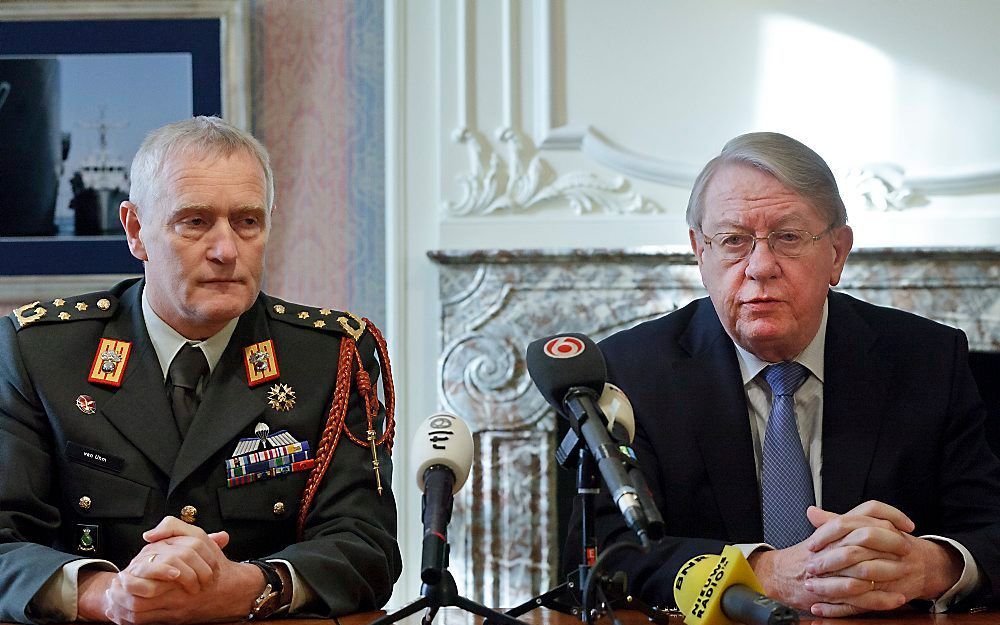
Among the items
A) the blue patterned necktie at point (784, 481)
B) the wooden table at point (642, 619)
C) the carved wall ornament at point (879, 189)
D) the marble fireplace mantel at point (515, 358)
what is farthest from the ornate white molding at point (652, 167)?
the wooden table at point (642, 619)

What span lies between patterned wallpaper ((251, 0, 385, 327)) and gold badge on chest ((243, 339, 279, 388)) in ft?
4.07

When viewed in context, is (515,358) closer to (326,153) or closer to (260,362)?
(326,153)

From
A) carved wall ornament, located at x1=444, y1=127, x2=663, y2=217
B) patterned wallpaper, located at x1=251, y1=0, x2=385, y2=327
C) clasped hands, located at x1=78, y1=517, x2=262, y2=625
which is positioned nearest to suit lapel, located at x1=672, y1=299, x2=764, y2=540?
clasped hands, located at x1=78, y1=517, x2=262, y2=625

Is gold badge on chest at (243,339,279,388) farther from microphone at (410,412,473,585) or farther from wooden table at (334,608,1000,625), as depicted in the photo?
microphone at (410,412,473,585)

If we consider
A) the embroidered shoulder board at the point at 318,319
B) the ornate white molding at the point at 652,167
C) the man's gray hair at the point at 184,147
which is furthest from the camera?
the ornate white molding at the point at 652,167

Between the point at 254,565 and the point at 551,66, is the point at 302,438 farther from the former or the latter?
the point at 551,66

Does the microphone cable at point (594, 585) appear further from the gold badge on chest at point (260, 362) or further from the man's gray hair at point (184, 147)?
the man's gray hair at point (184, 147)

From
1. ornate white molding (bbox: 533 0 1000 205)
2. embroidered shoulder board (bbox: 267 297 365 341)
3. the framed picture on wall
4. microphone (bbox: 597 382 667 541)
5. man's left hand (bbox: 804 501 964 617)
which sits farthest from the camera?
the framed picture on wall

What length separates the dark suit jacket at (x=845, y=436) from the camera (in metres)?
2.07

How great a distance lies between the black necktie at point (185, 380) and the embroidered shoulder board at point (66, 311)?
6.8 inches

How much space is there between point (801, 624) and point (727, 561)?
0.80 feet

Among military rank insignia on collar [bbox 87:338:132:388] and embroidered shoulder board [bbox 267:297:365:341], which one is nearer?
military rank insignia on collar [bbox 87:338:132:388]

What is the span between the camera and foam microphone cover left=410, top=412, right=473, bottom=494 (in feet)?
4.65

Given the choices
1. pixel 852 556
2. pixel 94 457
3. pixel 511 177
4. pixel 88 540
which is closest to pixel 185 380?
pixel 94 457
